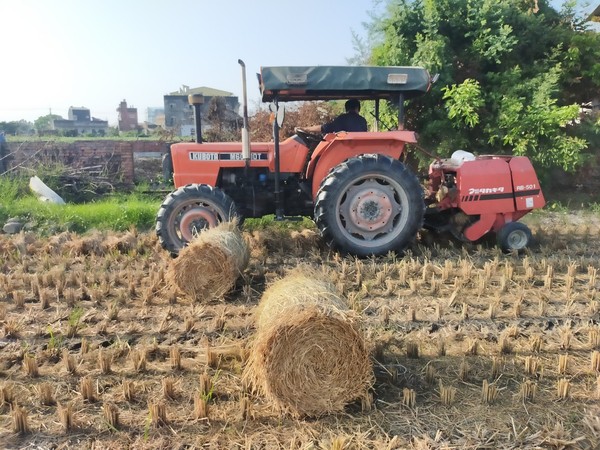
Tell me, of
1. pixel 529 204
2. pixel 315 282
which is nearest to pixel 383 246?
pixel 529 204

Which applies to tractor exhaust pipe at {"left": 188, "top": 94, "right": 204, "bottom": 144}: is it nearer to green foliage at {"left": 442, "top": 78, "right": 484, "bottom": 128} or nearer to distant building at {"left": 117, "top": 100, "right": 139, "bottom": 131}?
green foliage at {"left": 442, "top": 78, "right": 484, "bottom": 128}

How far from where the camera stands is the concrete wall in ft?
37.4

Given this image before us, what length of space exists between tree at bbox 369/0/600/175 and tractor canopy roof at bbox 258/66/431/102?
2800 millimetres

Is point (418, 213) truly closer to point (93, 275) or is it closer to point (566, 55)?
point (93, 275)

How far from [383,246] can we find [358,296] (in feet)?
4.72

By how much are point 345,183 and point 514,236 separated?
2.10 meters

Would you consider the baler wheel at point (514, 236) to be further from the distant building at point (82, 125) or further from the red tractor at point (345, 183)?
the distant building at point (82, 125)

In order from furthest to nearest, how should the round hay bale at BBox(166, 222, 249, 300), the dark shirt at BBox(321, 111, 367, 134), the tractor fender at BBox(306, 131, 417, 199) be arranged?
the dark shirt at BBox(321, 111, 367, 134) → the tractor fender at BBox(306, 131, 417, 199) → the round hay bale at BBox(166, 222, 249, 300)

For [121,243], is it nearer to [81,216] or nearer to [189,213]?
[189,213]

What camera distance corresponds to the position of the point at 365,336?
2768 mm

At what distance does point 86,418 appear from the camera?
2.59 m

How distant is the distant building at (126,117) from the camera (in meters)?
48.4

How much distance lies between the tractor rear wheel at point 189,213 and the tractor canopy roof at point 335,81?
1.29 m

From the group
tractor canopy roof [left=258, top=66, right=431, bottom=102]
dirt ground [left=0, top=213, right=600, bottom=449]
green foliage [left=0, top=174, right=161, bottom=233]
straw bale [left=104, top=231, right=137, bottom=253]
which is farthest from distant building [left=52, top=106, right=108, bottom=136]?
dirt ground [left=0, top=213, right=600, bottom=449]
